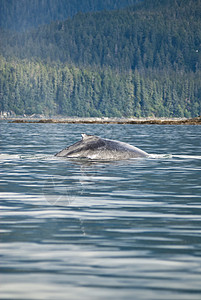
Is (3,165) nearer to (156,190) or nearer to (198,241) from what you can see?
(156,190)

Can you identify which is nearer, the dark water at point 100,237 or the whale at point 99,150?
the dark water at point 100,237

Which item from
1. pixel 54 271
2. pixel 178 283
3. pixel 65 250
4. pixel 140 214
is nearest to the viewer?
pixel 178 283

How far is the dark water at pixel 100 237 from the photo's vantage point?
1065 cm

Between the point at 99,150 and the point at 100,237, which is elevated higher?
the point at 100,237

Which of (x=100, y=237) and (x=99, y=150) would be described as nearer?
(x=100, y=237)

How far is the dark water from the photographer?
1065cm

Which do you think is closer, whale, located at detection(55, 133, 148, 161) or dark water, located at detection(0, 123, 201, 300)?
dark water, located at detection(0, 123, 201, 300)

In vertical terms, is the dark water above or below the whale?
above

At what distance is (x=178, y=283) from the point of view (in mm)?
10797

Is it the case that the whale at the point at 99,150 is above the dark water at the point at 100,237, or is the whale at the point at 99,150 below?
below

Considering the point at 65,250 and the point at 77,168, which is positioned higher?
the point at 65,250

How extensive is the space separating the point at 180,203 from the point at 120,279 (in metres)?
9.28

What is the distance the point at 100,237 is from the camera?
14469mm

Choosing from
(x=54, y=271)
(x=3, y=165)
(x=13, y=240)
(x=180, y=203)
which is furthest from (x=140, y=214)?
(x=3, y=165)
